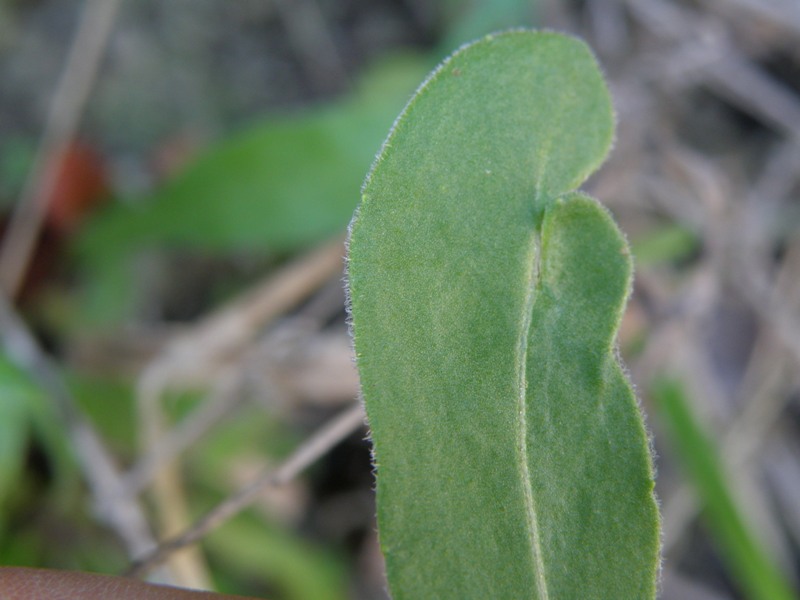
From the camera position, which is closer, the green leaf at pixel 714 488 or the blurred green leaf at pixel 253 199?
the green leaf at pixel 714 488

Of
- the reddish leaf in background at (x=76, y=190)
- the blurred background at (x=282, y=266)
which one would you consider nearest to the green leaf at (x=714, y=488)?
the blurred background at (x=282, y=266)

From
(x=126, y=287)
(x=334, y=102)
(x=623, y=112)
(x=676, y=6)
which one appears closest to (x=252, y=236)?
(x=126, y=287)

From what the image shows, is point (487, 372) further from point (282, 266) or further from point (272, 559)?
point (282, 266)

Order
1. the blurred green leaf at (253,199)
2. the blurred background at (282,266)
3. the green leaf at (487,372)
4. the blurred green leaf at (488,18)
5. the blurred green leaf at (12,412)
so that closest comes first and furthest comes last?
the green leaf at (487,372) → the blurred green leaf at (12,412) → the blurred background at (282,266) → the blurred green leaf at (253,199) → the blurred green leaf at (488,18)

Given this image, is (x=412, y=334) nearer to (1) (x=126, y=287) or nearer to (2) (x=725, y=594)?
(1) (x=126, y=287)

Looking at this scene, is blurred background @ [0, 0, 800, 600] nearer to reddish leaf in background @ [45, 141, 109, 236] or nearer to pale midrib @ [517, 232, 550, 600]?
reddish leaf in background @ [45, 141, 109, 236]

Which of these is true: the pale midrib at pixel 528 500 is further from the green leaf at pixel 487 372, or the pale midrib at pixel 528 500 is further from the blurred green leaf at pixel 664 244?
the blurred green leaf at pixel 664 244

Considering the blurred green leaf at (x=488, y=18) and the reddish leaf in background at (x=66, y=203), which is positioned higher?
the blurred green leaf at (x=488, y=18)

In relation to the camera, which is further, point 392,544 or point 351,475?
point 351,475
